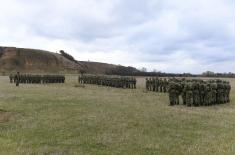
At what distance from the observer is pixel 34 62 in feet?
485

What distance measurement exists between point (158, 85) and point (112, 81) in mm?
14718

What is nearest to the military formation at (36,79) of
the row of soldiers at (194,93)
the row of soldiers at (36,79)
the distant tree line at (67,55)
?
the row of soldiers at (36,79)

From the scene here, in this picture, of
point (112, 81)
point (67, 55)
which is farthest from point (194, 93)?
point (67, 55)

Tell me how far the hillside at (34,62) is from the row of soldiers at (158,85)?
308ft

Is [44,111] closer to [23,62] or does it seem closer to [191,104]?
[191,104]

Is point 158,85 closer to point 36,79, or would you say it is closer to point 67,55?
point 36,79

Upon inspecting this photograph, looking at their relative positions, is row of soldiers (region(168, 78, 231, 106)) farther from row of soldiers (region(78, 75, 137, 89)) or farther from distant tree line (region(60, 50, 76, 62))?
distant tree line (region(60, 50, 76, 62))

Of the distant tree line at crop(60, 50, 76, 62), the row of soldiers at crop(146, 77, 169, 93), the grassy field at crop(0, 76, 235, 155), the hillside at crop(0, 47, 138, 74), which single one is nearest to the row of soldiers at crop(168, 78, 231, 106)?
the grassy field at crop(0, 76, 235, 155)

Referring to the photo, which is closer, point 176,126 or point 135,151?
point 135,151

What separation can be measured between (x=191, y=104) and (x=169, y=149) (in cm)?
1452

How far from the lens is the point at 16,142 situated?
46.4ft

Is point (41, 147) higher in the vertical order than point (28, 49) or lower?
lower

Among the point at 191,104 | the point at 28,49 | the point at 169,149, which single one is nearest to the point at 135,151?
the point at 169,149

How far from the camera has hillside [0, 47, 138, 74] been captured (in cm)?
14190
